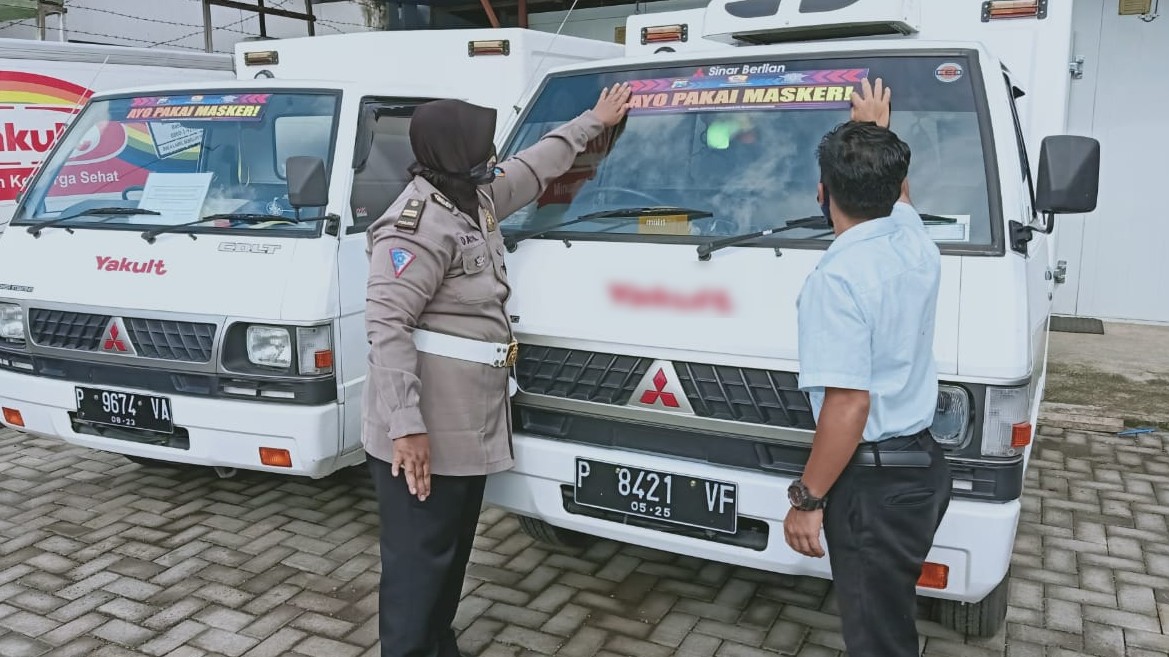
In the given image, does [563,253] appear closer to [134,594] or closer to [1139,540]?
[134,594]

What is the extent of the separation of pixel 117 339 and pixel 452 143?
86.4 inches

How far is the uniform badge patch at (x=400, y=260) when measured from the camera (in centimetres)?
268

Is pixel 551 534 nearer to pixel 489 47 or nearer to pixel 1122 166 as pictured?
pixel 489 47

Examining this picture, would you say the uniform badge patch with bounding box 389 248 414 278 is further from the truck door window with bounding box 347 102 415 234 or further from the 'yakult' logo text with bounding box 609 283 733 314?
the truck door window with bounding box 347 102 415 234

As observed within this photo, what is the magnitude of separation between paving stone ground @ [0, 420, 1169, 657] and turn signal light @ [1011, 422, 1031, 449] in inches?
37.6

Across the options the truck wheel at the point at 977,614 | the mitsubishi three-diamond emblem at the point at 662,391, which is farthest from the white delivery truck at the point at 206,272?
the truck wheel at the point at 977,614

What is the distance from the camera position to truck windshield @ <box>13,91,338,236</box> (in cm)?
443

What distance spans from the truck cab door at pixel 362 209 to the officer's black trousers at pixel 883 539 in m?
2.25

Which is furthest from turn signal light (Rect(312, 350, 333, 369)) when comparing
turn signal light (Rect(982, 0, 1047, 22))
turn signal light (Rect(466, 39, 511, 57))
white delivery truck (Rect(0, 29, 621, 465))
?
turn signal light (Rect(982, 0, 1047, 22))

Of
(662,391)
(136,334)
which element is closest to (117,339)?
(136,334)

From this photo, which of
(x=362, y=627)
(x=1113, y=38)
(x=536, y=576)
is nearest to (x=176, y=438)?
(x=362, y=627)

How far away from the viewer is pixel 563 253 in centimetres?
341

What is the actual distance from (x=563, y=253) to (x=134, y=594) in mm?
2170

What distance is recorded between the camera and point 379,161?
4594 millimetres
